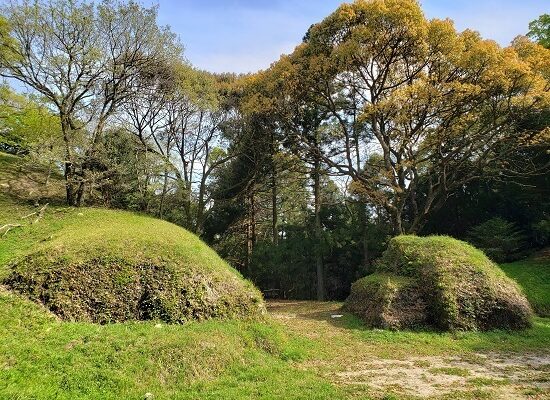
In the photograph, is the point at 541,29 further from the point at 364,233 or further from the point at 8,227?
the point at 8,227

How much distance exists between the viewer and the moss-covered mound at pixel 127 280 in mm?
8734

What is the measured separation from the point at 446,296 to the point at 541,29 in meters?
20.0

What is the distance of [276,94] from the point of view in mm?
19984

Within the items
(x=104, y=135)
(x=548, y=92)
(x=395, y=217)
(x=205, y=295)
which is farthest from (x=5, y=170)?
(x=548, y=92)

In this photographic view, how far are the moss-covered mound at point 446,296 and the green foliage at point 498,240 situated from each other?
7.85 m

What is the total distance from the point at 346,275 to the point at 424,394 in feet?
60.2

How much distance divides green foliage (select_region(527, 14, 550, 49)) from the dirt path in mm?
19916

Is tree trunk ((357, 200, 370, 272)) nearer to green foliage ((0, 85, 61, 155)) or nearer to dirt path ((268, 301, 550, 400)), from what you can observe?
dirt path ((268, 301, 550, 400))

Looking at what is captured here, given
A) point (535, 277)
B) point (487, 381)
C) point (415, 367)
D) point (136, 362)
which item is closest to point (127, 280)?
point (136, 362)

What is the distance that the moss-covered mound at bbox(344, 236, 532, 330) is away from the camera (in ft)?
38.9

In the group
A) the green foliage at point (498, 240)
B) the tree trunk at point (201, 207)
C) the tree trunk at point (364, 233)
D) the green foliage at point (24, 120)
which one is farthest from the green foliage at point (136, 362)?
the green foliage at point (498, 240)

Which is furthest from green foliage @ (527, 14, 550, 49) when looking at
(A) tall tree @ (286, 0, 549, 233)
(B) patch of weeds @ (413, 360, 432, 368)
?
(B) patch of weeds @ (413, 360, 432, 368)

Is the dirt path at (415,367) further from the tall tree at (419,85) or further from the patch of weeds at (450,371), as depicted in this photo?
the tall tree at (419,85)

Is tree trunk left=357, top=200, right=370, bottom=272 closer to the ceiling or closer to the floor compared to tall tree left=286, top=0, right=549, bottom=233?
closer to the floor
